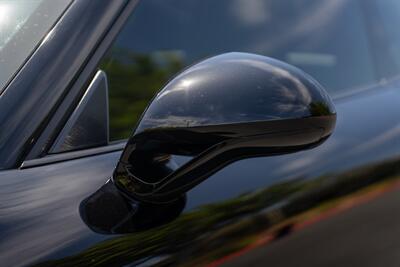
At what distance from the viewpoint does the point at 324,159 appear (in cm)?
149

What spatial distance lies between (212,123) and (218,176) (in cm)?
20

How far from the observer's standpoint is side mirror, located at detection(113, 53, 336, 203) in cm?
107

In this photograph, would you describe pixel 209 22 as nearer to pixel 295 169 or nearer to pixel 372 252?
pixel 295 169

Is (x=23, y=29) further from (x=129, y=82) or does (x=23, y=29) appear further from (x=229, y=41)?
(x=229, y=41)

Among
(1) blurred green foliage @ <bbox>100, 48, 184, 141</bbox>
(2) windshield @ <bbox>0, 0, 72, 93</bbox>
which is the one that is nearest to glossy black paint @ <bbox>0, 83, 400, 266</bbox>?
(1) blurred green foliage @ <bbox>100, 48, 184, 141</bbox>

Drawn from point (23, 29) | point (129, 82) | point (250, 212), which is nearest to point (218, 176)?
point (250, 212)

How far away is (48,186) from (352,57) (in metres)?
1.34

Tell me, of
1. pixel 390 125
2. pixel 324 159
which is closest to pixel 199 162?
pixel 324 159

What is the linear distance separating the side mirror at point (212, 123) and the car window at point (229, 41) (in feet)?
0.65

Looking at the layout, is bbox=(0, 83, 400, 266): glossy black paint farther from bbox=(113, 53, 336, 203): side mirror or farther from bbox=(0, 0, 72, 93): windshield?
bbox=(0, 0, 72, 93): windshield

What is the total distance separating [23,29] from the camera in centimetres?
129

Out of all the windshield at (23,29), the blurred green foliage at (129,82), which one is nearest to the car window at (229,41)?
the blurred green foliage at (129,82)

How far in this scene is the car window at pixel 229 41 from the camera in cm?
134

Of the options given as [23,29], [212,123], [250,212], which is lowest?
[250,212]
